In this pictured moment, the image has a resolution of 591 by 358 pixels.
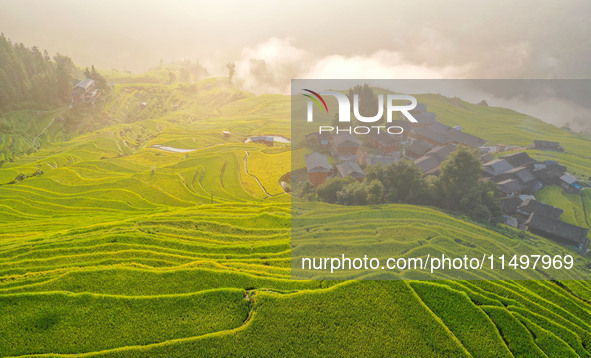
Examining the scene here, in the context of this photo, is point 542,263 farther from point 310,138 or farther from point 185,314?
point 310,138

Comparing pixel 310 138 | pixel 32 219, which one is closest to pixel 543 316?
pixel 32 219

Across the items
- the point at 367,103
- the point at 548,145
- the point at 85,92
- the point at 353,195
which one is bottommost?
the point at 353,195

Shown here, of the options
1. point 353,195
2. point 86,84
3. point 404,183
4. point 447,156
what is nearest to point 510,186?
point 447,156

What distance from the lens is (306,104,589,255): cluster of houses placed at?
31136 millimetres

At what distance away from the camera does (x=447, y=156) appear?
43906 mm

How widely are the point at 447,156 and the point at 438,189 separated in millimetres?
13902

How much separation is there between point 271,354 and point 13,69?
81.4 m

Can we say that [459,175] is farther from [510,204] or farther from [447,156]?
[447,156]

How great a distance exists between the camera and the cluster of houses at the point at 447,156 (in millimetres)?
31136

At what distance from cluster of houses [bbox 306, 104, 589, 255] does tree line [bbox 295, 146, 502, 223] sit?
173 inches

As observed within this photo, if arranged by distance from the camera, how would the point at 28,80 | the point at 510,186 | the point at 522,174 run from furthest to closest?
the point at 28,80 < the point at 522,174 < the point at 510,186

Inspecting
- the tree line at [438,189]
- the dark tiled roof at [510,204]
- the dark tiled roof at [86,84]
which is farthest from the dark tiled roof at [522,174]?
the dark tiled roof at [86,84]

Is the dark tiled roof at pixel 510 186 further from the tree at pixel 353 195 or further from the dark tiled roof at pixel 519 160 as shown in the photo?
the tree at pixel 353 195

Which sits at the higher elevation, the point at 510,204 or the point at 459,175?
the point at 459,175
